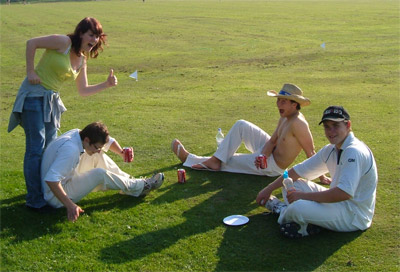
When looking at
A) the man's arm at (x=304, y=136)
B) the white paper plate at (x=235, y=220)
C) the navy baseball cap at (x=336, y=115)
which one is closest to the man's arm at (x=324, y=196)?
the white paper plate at (x=235, y=220)

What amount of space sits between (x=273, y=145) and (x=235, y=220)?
6.29ft

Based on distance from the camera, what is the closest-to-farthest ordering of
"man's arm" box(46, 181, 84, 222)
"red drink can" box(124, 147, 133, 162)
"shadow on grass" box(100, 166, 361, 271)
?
"shadow on grass" box(100, 166, 361, 271) → "man's arm" box(46, 181, 84, 222) → "red drink can" box(124, 147, 133, 162)

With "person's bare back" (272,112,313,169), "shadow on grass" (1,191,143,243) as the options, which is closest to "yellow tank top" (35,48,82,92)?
"shadow on grass" (1,191,143,243)

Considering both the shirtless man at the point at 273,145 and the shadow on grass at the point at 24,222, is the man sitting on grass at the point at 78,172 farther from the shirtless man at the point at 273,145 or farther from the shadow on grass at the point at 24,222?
the shirtless man at the point at 273,145

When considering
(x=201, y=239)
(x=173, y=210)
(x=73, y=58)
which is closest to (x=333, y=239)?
(x=201, y=239)

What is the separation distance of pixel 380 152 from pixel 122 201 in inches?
185

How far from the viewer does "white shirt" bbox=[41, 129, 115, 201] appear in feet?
20.6

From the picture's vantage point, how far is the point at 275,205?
21.9ft

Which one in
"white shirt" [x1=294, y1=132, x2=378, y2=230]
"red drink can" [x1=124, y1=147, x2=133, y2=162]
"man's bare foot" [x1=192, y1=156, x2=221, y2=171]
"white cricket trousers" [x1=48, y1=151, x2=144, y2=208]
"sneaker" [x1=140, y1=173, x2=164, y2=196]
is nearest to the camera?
"white shirt" [x1=294, y1=132, x2=378, y2=230]

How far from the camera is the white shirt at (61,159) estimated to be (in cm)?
627

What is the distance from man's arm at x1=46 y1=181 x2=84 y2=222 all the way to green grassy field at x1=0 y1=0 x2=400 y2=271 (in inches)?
9.3

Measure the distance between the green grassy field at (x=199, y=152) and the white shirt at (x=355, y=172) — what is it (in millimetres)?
322

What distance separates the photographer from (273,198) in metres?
6.82

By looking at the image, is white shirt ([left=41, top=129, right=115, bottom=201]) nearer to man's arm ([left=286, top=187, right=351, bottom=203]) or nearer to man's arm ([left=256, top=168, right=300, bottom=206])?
man's arm ([left=256, top=168, right=300, bottom=206])
